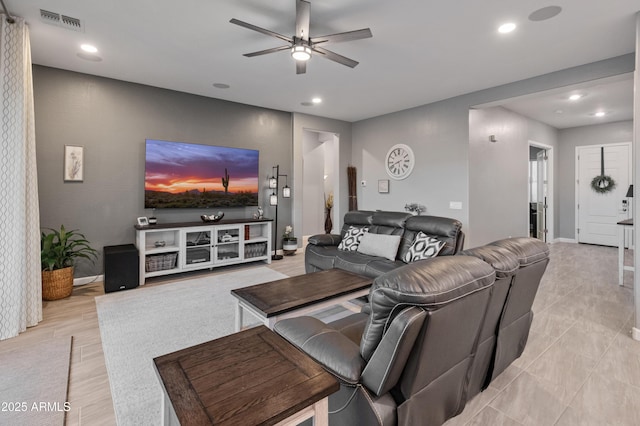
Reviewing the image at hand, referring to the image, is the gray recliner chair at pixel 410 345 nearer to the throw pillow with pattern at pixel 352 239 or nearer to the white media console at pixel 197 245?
the throw pillow with pattern at pixel 352 239

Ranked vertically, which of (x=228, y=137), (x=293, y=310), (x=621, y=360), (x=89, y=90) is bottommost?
(x=621, y=360)

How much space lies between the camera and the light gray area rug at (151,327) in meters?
1.93

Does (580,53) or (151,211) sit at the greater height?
(580,53)

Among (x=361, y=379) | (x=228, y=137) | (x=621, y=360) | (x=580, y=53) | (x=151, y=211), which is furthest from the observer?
(x=228, y=137)

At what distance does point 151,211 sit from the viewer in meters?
4.73

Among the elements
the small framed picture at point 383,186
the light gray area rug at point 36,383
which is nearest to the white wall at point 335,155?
the small framed picture at point 383,186

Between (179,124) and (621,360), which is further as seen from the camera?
(179,124)

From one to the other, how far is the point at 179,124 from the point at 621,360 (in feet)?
18.8

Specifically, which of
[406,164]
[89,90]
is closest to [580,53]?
[406,164]

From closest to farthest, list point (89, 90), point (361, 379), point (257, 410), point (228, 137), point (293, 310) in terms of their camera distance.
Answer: point (257, 410)
point (361, 379)
point (293, 310)
point (89, 90)
point (228, 137)

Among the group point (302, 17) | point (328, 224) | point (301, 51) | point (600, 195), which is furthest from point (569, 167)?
point (302, 17)

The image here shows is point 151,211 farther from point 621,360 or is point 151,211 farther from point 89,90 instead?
point 621,360

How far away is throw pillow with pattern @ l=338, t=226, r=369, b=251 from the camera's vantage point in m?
4.02

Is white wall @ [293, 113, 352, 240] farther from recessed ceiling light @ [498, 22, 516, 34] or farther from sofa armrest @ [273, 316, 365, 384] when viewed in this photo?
sofa armrest @ [273, 316, 365, 384]
